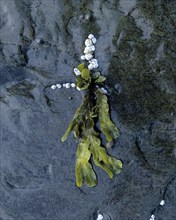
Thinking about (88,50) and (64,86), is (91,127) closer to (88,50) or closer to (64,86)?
(64,86)

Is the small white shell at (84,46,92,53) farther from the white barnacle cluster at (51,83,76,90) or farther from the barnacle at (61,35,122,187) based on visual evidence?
the white barnacle cluster at (51,83,76,90)

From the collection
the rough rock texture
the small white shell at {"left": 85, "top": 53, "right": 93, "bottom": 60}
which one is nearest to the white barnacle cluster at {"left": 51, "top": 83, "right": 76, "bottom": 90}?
the rough rock texture

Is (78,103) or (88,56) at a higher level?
(88,56)

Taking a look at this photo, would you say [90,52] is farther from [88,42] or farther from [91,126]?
[91,126]

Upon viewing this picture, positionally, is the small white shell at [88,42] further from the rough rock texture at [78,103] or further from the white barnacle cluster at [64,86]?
the white barnacle cluster at [64,86]

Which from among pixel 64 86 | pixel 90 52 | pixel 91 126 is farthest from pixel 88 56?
pixel 91 126

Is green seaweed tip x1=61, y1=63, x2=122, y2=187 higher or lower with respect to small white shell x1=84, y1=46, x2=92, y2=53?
lower

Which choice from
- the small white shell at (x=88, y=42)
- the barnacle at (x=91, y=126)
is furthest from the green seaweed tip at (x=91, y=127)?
the small white shell at (x=88, y=42)

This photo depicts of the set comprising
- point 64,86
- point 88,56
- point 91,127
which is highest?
point 88,56
